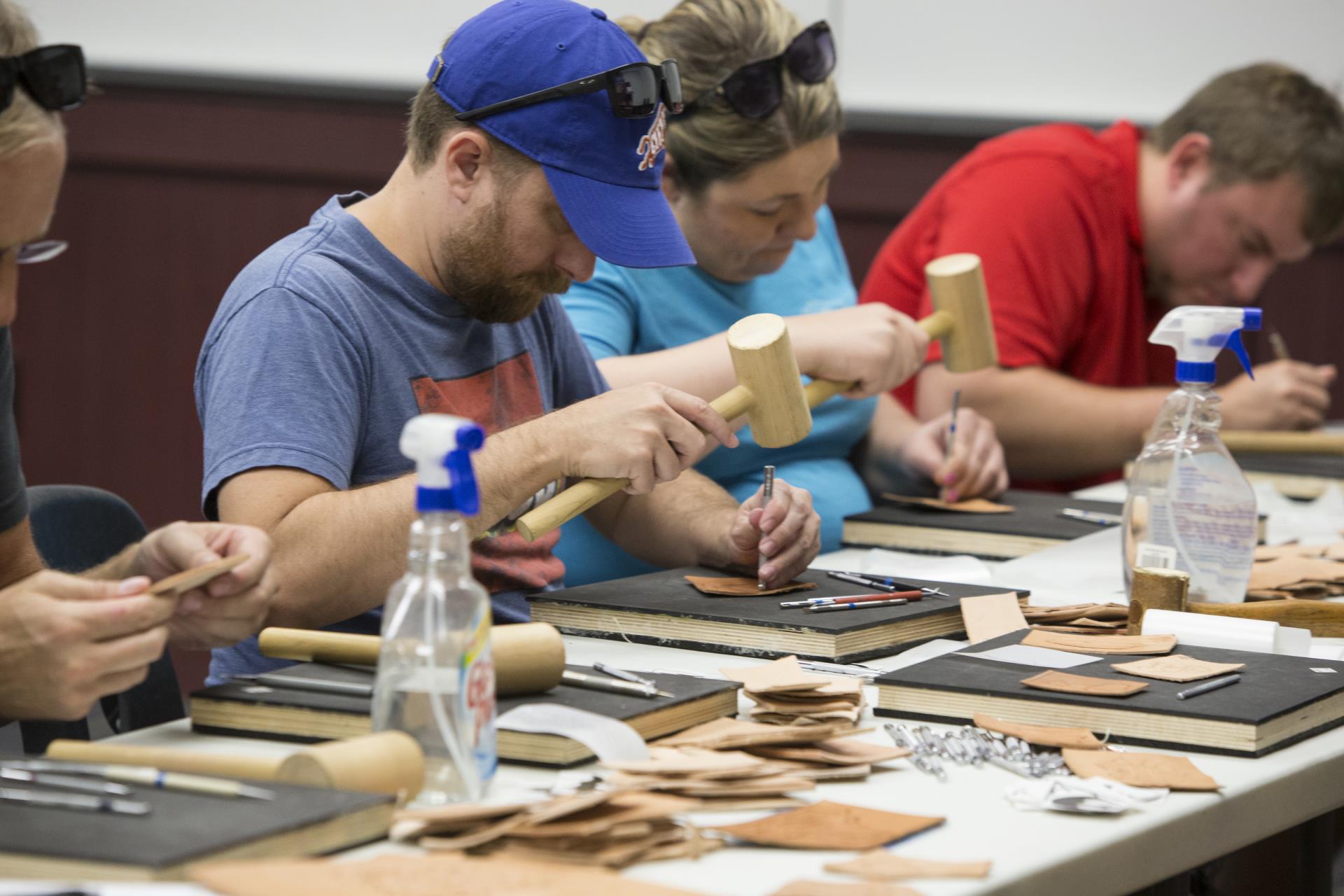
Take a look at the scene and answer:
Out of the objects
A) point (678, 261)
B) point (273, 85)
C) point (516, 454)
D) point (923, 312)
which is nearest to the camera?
point (516, 454)

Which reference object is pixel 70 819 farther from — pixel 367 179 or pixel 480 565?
pixel 367 179

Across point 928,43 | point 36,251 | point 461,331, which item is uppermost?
point 928,43

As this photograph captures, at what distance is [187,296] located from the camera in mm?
3684

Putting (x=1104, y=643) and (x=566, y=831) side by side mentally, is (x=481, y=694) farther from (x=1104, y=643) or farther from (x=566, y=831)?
(x=1104, y=643)

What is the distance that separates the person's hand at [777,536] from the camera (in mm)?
1584

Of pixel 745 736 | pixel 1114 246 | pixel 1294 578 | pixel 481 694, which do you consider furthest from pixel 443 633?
pixel 1114 246

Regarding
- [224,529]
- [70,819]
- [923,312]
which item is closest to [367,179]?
[923,312]

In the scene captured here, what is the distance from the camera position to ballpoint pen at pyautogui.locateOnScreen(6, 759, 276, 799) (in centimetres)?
89

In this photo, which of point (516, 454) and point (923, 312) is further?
point (923, 312)

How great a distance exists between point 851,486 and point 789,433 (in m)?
0.66

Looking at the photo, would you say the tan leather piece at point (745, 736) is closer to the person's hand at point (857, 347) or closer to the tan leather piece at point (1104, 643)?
the tan leather piece at point (1104, 643)

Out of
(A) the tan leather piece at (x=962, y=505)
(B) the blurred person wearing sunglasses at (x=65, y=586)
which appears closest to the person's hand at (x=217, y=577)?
(B) the blurred person wearing sunglasses at (x=65, y=586)

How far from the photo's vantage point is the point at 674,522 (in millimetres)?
1825

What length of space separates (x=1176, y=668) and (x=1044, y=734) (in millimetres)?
195
